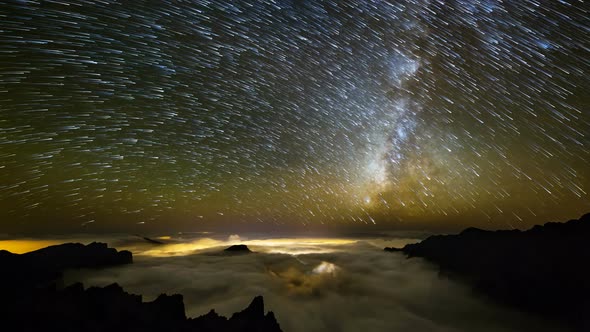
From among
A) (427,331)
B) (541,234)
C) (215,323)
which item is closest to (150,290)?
(215,323)

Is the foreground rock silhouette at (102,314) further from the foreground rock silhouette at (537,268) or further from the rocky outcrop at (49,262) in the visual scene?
the foreground rock silhouette at (537,268)

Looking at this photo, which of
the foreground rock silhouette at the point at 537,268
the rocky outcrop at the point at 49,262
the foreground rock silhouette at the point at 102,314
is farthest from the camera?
the rocky outcrop at the point at 49,262

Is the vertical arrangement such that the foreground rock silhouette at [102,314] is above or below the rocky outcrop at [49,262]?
above

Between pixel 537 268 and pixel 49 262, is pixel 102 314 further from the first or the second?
pixel 537 268

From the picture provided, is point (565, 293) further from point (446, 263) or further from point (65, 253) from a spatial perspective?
point (65, 253)

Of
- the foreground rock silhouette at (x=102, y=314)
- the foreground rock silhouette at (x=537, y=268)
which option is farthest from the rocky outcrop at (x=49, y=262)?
the foreground rock silhouette at (x=537, y=268)

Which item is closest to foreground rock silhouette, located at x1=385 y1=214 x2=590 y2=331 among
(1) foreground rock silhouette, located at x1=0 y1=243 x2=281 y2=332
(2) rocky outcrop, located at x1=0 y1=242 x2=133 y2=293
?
(1) foreground rock silhouette, located at x1=0 y1=243 x2=281 y2=332

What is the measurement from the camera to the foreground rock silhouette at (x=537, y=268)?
2056cm

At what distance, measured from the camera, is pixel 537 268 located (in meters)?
23.3

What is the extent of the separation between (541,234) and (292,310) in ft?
Answer: 95.6

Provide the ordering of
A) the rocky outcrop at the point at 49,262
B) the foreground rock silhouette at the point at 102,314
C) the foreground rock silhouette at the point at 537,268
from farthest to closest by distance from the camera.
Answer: the rocky outcrop at the point at 49,262
the foreground rock silhouette at the point at 537,268
the foreground rock silhouette at the point at 102,314

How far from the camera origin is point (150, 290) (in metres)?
37.6

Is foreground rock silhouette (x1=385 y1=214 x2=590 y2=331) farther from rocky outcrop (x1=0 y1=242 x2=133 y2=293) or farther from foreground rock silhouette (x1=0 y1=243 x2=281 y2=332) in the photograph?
rocky outcrop (x1=0 y1=242 x2=133 y2=293)

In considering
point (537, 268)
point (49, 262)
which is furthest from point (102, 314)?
point (537, 268)
